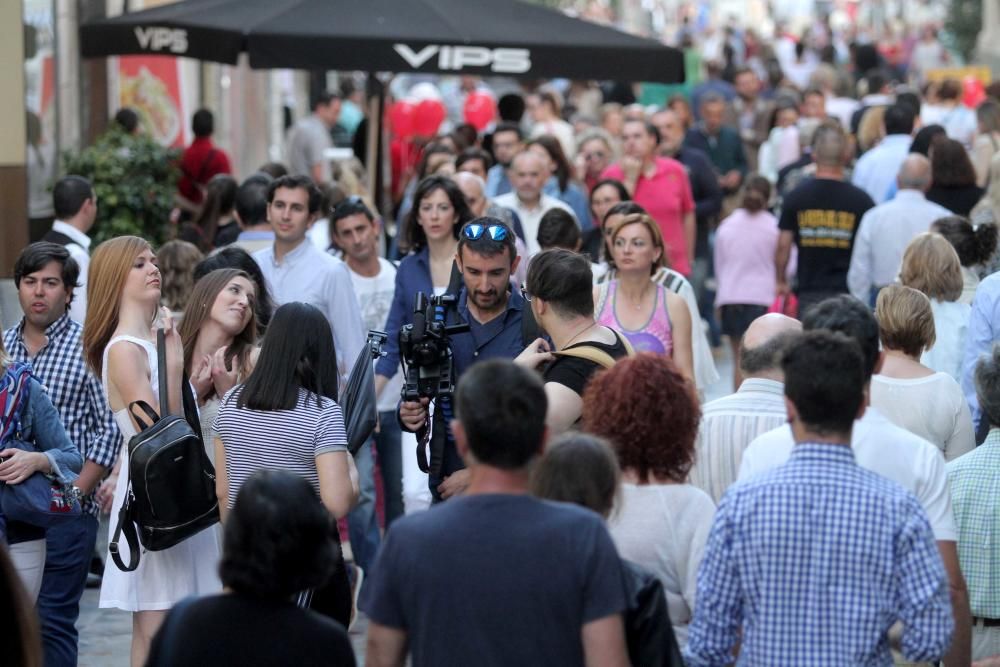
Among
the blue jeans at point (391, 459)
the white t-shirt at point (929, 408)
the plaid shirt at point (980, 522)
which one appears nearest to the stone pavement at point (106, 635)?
the blue jeans at point (391, 459)

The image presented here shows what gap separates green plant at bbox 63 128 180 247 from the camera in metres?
12.5

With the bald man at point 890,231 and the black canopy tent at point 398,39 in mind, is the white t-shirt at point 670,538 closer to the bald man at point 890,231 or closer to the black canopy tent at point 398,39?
the bald man at point 890,231

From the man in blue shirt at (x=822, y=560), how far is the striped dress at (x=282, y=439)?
1.94m

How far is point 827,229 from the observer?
1118 centimetres

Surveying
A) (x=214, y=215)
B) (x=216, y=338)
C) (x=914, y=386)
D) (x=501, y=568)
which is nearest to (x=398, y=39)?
(x=214, y=215)

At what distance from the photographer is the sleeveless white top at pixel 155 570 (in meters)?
6.11

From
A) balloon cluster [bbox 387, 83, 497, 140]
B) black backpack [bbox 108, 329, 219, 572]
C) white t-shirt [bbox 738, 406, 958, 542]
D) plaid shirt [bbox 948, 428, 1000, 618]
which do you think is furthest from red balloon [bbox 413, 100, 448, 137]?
white t-shirt [bbox 738, 406, 958, 542]

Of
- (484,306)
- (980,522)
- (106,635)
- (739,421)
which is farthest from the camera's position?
(106,635)

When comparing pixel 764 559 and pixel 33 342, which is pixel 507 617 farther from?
pixel 33 342

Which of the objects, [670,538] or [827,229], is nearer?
[670,538]

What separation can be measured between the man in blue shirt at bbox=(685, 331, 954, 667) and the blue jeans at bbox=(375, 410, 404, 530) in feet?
15.4

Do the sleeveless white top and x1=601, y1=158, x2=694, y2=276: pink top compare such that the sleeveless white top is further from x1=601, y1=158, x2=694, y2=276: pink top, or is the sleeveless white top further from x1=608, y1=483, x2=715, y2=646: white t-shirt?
x1=601, y1=158, x2=694, y2=276: pink top

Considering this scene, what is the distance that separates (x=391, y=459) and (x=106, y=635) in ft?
5.73

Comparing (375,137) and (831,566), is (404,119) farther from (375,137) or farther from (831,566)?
(831,566)
